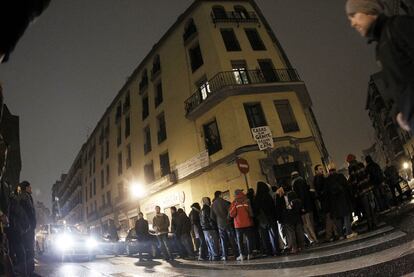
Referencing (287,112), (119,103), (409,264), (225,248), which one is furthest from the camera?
(119,103)

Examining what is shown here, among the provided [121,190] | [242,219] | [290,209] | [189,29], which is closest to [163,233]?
[242,219]

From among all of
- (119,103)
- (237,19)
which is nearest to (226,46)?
(237,19)

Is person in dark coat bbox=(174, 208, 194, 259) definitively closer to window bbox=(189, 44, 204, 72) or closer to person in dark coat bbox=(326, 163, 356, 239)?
person in dark coat bbox=(326, 163, 356, 239)

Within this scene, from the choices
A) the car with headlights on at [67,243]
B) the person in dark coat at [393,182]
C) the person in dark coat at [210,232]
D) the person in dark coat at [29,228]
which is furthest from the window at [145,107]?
the person in dark coat at [29,228]

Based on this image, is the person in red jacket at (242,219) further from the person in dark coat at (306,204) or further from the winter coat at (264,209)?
the person in dark coat at (306,204)

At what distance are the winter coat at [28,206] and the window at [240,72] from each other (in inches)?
540

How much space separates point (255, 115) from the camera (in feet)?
59.3

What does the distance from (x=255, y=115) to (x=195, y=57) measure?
22.3ft

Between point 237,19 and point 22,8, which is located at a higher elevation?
point 237,19

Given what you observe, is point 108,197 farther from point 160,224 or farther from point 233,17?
point 160,224

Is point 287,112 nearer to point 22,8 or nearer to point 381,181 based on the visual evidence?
point 381,181

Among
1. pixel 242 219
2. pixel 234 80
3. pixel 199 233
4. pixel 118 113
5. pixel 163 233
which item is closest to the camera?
pixel 242 219

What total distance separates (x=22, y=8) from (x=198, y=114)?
1761cm

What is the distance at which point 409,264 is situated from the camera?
3688 mm
